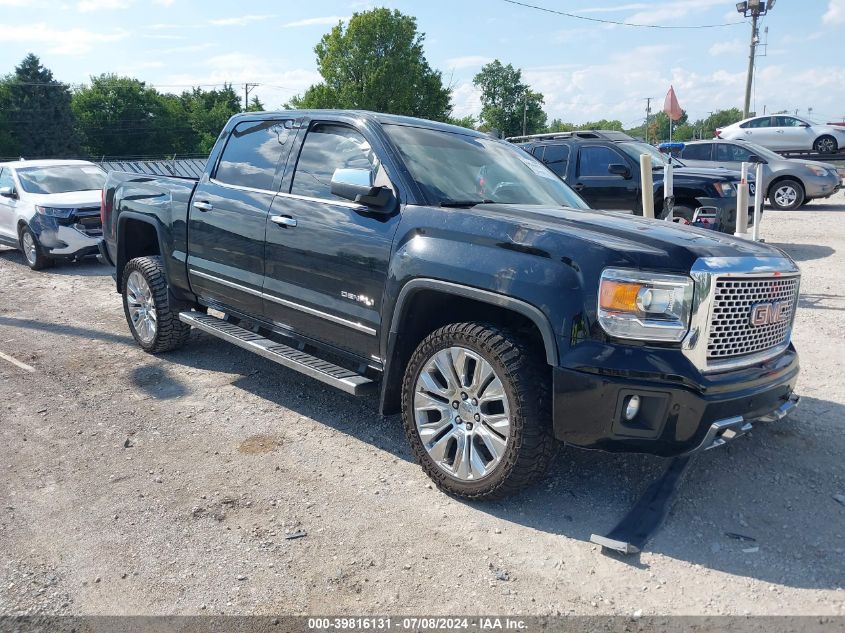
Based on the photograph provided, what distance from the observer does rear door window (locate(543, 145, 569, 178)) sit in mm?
11602

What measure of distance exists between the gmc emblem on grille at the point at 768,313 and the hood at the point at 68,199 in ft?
33.5

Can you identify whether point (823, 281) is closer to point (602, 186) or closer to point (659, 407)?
point (602, 186)

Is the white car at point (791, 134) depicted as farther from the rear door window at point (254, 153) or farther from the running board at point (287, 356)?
the running board at point (287, 356)

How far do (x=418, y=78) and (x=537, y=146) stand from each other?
5748 centimetres

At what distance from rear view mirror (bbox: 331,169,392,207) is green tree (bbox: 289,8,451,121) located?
202 feet

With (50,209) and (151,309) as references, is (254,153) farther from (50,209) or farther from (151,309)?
(50,209)

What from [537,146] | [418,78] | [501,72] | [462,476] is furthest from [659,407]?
[501,72]

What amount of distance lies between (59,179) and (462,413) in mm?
11227

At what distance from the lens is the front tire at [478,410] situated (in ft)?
10.8

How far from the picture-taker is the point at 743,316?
3.29m

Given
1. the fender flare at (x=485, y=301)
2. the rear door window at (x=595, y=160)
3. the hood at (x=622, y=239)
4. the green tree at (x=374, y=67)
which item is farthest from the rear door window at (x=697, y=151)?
the green tree at (x=374, y=67)

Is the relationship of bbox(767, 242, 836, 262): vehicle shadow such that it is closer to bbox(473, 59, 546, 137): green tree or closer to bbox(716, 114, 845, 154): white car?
bbox(716, 114, 845, 154): white car

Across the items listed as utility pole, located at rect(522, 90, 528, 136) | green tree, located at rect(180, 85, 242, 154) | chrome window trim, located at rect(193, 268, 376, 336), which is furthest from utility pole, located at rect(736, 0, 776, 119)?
green tree, located at rect(180, 85, 242, 154)

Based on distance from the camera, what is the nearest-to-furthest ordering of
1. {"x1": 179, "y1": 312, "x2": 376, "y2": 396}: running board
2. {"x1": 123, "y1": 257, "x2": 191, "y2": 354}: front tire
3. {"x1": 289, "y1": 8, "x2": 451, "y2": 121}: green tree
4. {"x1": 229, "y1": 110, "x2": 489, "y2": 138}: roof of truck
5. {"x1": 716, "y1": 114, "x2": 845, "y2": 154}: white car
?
{"x1": 179, "y1": 312, "x2": 376, "y2": 396}: running board
{"x1": 229, "y1": 110, "x2": 489, "y2": 138}: roof of truck
{"x1": 123, "y1": 257, "x2": 191, "y2": 354}: front tire
{"x1": 716, "y1": 114, "x2": 845, "y2": 154}: white car
{"x1": 289, "y1": 8, "x2": 451, "y2": 121}: green tree
